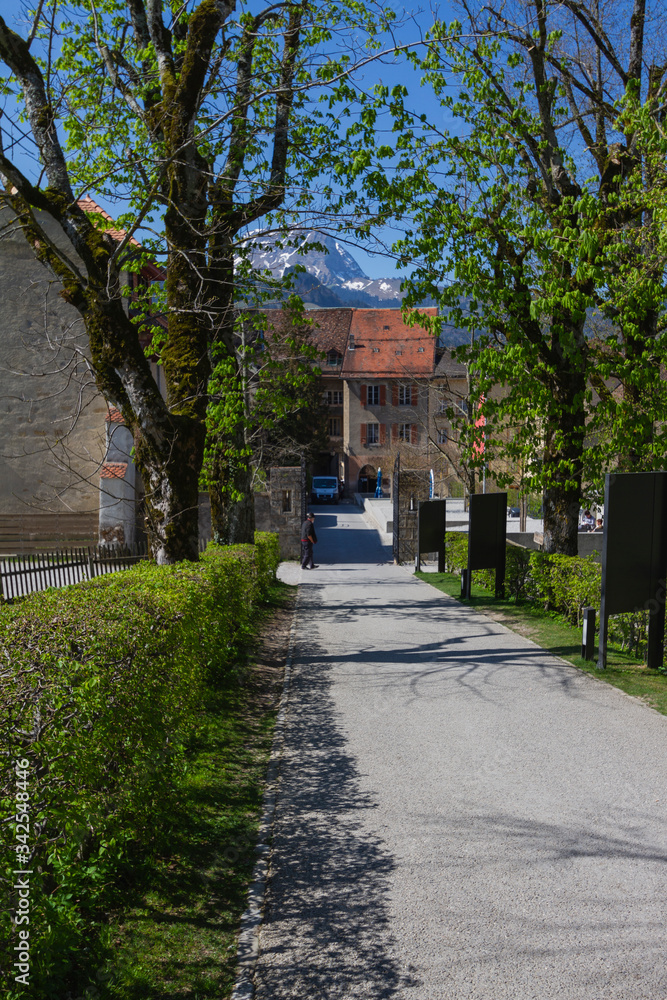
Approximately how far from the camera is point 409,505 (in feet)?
79.3

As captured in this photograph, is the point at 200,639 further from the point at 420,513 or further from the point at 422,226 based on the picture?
the point at 420,513

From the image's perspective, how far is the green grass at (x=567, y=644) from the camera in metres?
8.27

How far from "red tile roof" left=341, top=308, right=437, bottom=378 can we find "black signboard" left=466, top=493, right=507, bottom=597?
142 feet

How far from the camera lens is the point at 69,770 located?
11.3ft

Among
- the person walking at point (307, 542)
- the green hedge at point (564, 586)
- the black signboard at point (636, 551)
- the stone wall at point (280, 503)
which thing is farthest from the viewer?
the stone wall at point (280, 503)

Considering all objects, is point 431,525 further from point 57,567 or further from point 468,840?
point 468,840

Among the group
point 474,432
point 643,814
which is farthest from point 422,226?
point 643,814

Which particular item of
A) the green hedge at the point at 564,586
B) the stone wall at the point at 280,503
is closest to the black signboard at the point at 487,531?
the green hedge at the point at 564,586

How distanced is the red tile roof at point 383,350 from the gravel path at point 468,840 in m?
50.0

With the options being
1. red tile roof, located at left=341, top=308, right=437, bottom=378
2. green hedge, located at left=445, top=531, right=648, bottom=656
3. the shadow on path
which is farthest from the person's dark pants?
red tile roof, located at left=341, top=308, right=437, bottom=378

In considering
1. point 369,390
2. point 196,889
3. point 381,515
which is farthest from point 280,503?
point 369,390

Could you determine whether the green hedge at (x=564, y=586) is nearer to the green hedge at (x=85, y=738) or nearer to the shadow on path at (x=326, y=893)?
the shadow on path at (x=326, y=893)

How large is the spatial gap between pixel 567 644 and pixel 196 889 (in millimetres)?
7362

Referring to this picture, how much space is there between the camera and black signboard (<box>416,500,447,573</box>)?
1894 centimetres
